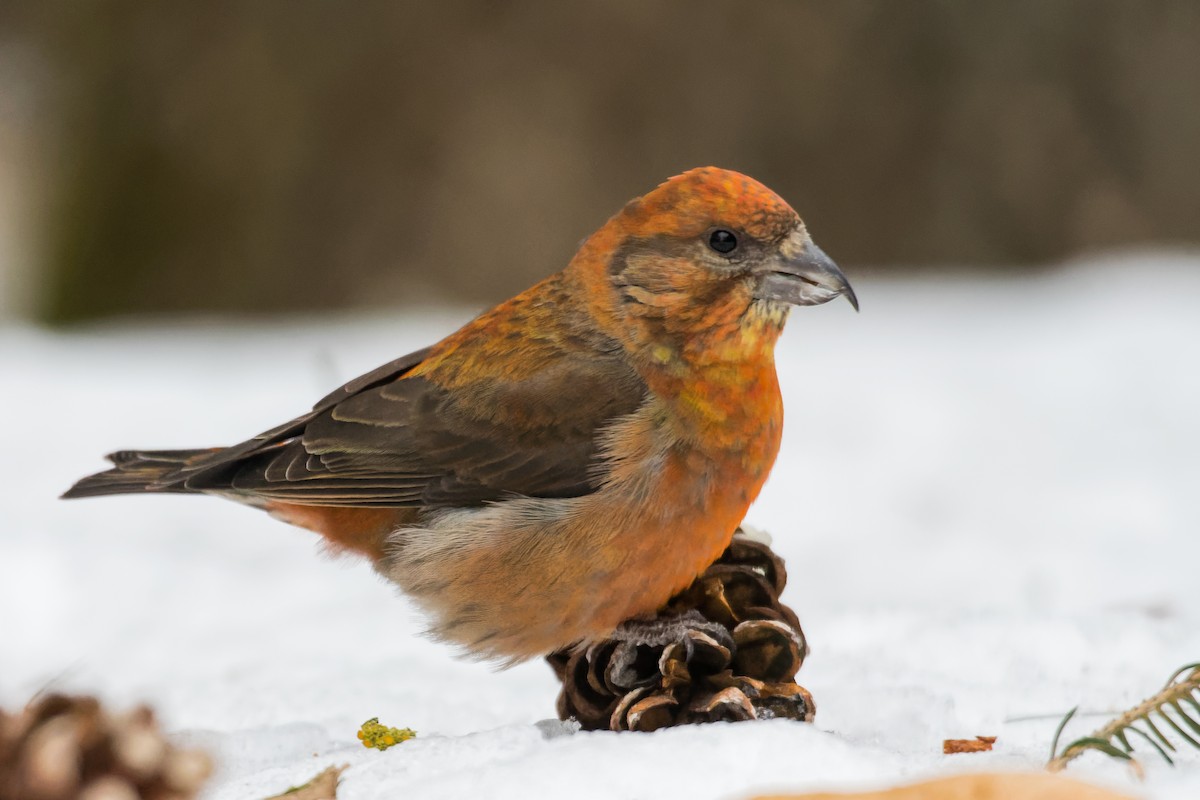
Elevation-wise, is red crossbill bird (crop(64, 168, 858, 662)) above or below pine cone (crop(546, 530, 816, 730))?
above

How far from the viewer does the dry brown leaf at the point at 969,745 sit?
2.39 m

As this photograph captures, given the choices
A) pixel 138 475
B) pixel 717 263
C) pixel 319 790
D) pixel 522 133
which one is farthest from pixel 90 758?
pixel 522 133

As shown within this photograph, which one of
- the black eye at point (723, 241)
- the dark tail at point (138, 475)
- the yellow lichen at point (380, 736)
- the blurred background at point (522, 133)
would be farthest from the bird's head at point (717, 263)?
the blurred background at point (522, 133)

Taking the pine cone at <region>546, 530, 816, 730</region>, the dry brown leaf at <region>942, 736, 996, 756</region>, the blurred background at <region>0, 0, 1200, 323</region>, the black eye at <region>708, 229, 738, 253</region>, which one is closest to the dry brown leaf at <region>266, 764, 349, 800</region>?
the pine cone at <region>546, 530, 816, 730</region>

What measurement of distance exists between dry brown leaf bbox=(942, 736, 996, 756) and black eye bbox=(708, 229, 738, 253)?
44.7 inches

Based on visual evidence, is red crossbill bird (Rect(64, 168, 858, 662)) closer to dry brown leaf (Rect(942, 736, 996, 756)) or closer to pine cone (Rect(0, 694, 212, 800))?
dry brown leaf (Rect(942, 736, 996, 756))

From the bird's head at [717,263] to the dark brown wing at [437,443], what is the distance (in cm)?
18

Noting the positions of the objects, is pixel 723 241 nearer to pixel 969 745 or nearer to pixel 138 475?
pixel 969 745

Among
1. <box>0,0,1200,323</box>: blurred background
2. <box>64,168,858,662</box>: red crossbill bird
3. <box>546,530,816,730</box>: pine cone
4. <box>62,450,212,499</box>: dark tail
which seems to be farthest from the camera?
<box>0,0,1200,323</box>: blurred background

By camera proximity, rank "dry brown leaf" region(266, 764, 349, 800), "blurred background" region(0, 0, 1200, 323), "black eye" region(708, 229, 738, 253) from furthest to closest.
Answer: "blurred background" region(0, 0, 1200, 323), "black eye" region(708, 229, 738, 253), "dry brown leaf" region(266, 764, 349, 800)

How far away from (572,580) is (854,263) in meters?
6.95

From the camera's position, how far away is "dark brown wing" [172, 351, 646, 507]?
2.97 meters

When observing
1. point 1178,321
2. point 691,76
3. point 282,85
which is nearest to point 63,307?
point 282,85

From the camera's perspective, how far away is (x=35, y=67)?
9.16 metres
